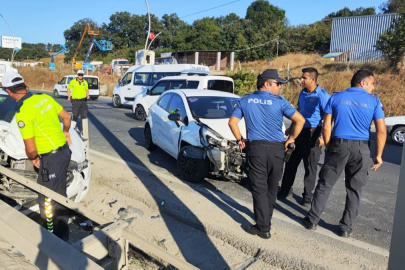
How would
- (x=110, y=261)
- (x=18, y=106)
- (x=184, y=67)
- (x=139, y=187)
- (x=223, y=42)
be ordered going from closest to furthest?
1. (x=110, y=261)
2. (x=18, y=106)
3. (x=139, y=187)
4. (x=184, y=67)
5. (x=223, y=42)

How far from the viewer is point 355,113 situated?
3.59 metres

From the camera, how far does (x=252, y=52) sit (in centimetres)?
4197

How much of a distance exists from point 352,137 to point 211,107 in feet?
10.7

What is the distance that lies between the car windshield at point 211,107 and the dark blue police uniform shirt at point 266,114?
2.60 metres

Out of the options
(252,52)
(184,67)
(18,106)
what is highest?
(252,52)

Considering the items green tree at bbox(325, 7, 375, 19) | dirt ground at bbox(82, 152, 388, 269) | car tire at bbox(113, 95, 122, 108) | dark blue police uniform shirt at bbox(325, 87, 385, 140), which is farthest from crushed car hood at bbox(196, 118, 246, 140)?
green tree at bbox(325, 7, 375, 19)

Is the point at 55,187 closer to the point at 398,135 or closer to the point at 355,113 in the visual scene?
the point at 355,113

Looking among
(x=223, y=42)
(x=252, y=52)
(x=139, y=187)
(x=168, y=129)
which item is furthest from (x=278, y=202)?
(x=223, y=42)

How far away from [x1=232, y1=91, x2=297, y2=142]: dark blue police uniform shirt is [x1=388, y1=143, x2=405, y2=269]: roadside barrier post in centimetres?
217

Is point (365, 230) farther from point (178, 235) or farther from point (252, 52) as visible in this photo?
point (252, 52)

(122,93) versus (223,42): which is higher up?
(223,42)

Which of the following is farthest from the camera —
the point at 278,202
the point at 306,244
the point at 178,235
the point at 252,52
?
the point at 252,52

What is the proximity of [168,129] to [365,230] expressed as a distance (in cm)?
386

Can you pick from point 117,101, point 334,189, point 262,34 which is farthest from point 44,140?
point 262,34
